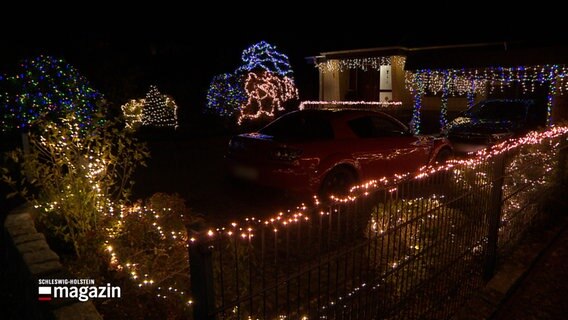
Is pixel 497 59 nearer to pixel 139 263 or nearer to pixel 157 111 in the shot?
pixel 157 111

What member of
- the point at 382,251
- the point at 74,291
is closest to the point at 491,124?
the point at 382,251

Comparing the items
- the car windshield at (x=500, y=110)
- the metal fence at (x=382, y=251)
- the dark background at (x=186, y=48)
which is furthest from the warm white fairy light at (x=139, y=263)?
the car windshield at (x=500, y=110)

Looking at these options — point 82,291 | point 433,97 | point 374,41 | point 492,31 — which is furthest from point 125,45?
point 82,291

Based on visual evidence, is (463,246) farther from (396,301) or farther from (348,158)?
(348,158)

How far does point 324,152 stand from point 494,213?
2582mm

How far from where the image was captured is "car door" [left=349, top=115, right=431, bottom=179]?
6598 mm

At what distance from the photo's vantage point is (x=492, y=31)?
17266mm

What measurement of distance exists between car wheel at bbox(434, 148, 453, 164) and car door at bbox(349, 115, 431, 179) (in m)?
0.51

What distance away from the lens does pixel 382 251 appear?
285 centimetres

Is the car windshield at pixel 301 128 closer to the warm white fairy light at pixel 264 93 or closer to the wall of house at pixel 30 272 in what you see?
the wall of house at pixel 30 272

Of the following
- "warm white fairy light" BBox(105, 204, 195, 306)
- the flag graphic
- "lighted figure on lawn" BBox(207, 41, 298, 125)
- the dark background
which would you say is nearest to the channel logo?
the flag graphic

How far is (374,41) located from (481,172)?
17071 mm

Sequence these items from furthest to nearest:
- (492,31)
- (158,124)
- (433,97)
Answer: (433,97) → (492,31) → (158,124)

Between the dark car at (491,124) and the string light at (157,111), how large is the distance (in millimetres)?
8979
